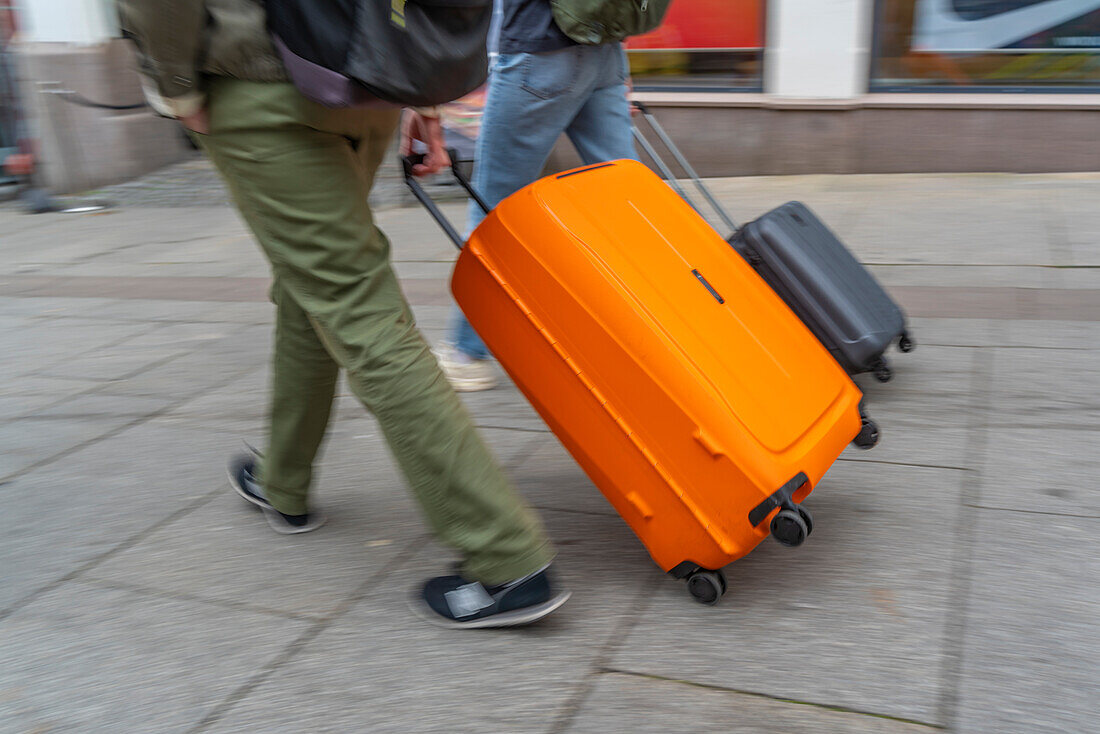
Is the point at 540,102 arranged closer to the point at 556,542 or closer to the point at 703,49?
the point at 556,542

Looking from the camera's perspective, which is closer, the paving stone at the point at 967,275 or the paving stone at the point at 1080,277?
the paving stone at the point at 1080,277

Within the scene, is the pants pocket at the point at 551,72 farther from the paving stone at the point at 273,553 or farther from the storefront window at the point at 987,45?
the storefront window at the point at 987,45

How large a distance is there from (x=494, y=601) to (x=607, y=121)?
199cm

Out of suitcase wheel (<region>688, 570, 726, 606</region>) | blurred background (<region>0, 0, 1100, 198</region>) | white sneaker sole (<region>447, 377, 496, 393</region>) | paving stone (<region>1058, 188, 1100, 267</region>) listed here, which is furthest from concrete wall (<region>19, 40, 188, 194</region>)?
suitcase wheel (<region>688, 570, 726, 606</region>)

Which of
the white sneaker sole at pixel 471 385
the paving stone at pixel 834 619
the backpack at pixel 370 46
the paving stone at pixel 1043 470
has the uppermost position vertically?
the backpack at pixel 370 46

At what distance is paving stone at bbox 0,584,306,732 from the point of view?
2.10 metres

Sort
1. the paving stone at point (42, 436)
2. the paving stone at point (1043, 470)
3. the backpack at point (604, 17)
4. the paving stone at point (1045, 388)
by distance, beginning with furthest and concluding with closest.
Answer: the paving stone at point (42, 436), the paving stone at point (1045, 388), the backpack at point (604, 17), the paving stone at point (1043, 470)

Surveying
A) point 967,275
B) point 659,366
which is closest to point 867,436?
point 659,366

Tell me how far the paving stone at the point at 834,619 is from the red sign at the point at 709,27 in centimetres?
605

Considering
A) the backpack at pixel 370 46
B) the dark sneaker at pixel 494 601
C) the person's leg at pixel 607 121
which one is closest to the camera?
the backpack at pixel 370 46

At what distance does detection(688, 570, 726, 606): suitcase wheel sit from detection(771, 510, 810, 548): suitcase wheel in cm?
21

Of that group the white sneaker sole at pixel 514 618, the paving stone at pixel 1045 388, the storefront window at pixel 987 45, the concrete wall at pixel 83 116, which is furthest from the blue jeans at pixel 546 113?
the concrete wall at pixel 83 116

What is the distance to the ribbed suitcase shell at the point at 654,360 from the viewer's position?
2.22 meters

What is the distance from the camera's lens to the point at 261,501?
9.52 feet
